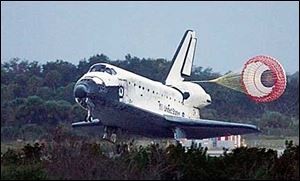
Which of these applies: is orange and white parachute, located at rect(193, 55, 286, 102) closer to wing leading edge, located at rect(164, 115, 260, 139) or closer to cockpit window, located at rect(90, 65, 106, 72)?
wing leading edge, located at rect(164, 115, 260, 139)

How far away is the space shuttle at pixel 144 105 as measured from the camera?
17.4m

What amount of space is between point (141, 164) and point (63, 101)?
43.4 feet

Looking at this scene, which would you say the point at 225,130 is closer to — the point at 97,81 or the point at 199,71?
the point at 97,81

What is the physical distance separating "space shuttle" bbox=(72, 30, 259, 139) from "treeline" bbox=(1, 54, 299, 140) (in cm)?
97

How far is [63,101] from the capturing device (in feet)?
70.0

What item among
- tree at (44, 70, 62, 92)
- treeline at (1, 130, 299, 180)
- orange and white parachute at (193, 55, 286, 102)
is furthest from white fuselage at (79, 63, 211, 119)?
treeline at (1, 130, 299, 180)

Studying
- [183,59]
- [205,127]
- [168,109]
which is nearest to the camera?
[205,127]

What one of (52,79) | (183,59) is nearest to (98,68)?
(183,59)

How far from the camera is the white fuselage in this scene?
706 inches

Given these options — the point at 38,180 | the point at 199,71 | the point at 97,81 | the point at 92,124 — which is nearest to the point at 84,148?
the point at 38,180

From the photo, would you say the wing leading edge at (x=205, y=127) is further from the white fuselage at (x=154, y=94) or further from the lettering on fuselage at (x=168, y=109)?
the white fuselage at (x=154, y=94)

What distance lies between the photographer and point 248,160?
29.1 ft

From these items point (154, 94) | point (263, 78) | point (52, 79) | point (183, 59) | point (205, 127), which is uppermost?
point (183, 59)

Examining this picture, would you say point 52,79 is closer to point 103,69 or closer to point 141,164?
point 103,69
